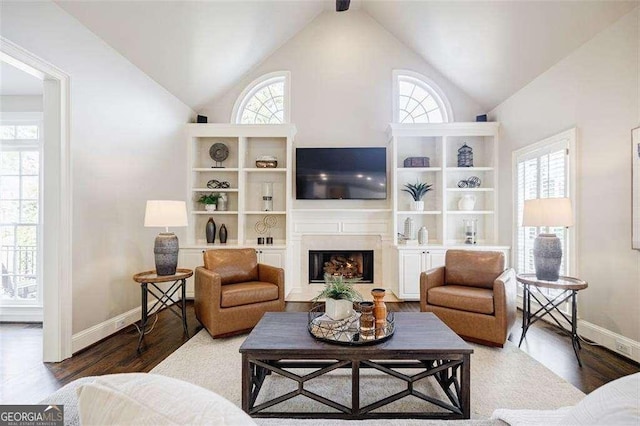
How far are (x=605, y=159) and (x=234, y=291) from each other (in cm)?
379

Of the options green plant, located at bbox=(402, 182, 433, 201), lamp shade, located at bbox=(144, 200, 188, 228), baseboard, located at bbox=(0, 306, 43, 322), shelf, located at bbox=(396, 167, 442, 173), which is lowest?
baseboard, located at bbox=(0, 306, 43, 322)

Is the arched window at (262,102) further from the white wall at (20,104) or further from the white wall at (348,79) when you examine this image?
the white wall at (20,104)

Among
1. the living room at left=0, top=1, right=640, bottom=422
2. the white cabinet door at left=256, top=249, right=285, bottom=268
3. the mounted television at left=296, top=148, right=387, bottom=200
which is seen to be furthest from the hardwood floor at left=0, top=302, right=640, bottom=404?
the mounted television at left=296, top=148, right=387, bottom=200

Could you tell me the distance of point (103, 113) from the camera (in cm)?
316

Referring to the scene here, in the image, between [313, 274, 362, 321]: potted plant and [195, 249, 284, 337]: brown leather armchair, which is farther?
[195, 249, 284, 337]: brown leather armchair

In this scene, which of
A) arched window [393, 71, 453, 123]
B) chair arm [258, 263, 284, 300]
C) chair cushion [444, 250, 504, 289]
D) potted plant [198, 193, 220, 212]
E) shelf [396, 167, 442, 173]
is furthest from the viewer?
arched window [393, 71, 453, 123]

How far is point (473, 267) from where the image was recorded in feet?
11.1

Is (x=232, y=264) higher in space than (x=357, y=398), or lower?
higher

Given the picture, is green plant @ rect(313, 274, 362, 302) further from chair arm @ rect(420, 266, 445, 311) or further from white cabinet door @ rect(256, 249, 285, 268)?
white cabinet door @ rect(256, 249, 285, 268)

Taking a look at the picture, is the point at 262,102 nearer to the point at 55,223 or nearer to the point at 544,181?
the point at 55,223

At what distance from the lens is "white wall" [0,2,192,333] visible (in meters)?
2.61

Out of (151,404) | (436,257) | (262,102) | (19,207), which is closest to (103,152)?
(19,207)

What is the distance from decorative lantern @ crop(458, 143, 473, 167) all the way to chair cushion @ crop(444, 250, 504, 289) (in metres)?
1.87

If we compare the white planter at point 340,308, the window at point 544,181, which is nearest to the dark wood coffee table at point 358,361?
the white planter at point 340,308
